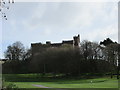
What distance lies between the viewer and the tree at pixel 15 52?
284 feet

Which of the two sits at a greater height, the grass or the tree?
the tree

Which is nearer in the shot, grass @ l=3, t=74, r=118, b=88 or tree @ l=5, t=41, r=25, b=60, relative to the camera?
grass @ l=3, t=74, r=118, b=88

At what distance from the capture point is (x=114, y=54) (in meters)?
63.0

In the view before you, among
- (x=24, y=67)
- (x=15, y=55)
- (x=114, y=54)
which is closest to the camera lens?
(x=114, y=54)

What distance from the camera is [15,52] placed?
8762 cm

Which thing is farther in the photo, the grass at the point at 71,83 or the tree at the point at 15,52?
the tree at the point at 15,52

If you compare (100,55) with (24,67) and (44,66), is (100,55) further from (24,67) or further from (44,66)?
(24,67)

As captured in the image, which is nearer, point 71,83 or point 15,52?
point 71,83

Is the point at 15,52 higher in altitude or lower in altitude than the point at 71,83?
higher

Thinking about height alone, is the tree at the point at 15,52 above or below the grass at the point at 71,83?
above

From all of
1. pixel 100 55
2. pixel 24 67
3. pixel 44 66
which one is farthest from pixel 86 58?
pixel 24 67

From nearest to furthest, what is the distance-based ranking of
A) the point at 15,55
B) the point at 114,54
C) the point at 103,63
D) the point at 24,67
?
the point at 114,54
the point at 103,63
the point at 24,67
the point at 15,55

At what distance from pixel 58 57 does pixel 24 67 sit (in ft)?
51.0

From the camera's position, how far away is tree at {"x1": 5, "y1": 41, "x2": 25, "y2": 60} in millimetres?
86562
